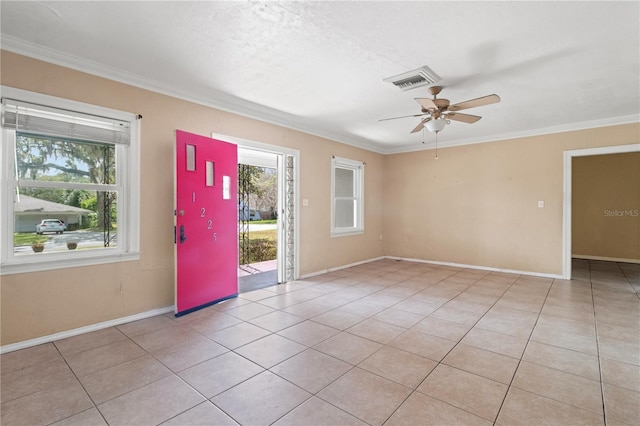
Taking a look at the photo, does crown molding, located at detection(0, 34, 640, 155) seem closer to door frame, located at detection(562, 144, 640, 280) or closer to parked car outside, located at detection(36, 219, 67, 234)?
door frame, located at detection(562, 144, 640, 280)

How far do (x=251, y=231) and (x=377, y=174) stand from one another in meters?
3.65

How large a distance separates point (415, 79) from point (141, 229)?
3588 millimetres

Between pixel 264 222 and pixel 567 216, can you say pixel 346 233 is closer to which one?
pixel 264 222

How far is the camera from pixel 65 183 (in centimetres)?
298

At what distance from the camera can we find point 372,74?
10.9 ft

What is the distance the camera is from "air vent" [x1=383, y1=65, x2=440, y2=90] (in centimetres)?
317

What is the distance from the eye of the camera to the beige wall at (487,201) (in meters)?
5.38

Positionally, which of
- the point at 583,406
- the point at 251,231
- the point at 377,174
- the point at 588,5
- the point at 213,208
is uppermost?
the point at 588,5

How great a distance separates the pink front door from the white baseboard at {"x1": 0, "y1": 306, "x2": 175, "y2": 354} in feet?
1.04

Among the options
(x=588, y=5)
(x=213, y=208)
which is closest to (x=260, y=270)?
(x=213, y=208)

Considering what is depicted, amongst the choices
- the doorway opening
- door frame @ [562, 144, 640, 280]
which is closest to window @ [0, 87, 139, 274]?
the doorway opening

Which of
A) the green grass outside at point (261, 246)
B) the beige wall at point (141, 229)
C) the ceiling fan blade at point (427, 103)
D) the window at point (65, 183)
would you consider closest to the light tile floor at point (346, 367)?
the beige wall at point (141, 229)

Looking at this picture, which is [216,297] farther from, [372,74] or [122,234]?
[372,74]

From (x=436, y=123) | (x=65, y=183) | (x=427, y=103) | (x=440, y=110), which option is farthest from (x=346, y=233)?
(x=65, y=183)
